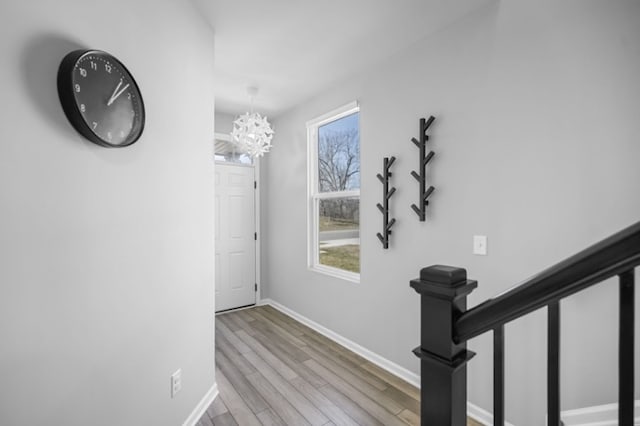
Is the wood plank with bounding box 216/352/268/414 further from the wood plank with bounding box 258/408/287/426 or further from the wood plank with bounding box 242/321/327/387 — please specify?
the wood plank with bounding box 242/321/327/387

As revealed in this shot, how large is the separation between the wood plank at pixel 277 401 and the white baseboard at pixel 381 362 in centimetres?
91

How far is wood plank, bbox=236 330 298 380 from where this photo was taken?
2.62 meters

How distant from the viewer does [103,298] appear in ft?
4.28

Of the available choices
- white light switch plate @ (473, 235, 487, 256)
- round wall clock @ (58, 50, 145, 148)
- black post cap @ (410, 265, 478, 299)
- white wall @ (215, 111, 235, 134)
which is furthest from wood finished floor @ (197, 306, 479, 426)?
white wall @ (215, 111, 235, 134)

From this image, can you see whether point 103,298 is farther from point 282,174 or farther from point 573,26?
point 282,174

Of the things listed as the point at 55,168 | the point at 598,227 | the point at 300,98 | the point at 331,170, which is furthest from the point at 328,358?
the point at 300,98

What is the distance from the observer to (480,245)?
2057mm

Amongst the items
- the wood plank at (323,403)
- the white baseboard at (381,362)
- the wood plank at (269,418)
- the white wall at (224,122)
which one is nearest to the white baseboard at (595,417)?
the white baseboard at (381,362)

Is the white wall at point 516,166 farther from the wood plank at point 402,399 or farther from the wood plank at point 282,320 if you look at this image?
the wood plank at point 282,320

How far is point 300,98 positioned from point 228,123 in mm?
1213

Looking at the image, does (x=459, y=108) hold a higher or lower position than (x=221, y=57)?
lower

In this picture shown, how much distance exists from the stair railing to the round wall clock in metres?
1.31

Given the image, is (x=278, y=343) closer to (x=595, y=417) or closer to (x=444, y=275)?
(x=595, y=417)

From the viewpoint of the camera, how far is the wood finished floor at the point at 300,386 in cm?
207
